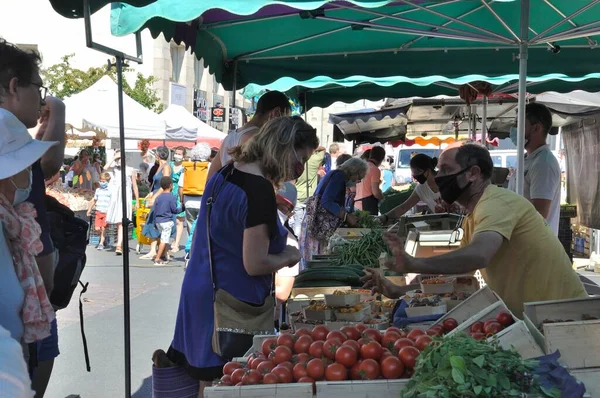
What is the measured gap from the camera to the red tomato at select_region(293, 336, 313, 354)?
3.00 metres

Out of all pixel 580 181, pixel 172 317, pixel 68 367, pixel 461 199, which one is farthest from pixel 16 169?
pixel 580 181

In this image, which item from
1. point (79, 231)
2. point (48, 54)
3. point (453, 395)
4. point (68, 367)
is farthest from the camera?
point (48, 54)

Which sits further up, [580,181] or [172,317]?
[580,181]

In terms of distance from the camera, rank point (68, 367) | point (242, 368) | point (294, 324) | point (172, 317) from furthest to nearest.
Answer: point (172, 317)
point (68, 367)
point (294, 324)
point (242, 368)

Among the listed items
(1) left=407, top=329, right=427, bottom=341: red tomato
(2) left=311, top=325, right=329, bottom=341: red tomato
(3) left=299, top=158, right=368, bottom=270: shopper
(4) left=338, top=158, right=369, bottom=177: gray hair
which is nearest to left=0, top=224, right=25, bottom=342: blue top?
(2) left=311, top=325, right=329, bottom=341: red tomato

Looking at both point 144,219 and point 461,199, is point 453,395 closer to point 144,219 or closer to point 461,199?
point 461,199

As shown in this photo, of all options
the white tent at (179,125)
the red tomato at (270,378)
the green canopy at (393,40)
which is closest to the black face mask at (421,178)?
the green canopy at (393,40)

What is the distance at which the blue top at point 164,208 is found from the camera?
13.8 meters

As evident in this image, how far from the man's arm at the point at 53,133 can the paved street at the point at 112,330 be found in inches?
50.9

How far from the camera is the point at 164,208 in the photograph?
13953mm

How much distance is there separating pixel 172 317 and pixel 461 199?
5974mm

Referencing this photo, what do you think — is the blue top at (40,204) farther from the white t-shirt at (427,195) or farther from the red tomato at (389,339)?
the white t-shirt at (427,195)

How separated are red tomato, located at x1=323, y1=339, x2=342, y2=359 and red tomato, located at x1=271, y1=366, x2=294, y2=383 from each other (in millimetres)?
176

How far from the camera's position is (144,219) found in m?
15.8
